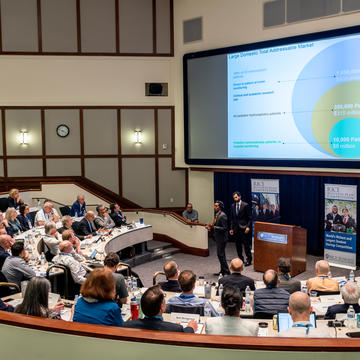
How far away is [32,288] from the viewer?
3482 mm

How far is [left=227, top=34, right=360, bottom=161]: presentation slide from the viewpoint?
895 cm

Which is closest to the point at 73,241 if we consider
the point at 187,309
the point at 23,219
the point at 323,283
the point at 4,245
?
the point at 4,245

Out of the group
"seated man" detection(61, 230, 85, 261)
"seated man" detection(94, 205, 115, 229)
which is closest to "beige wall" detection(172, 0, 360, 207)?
"seated man" detection(94, 205, 115, 229)

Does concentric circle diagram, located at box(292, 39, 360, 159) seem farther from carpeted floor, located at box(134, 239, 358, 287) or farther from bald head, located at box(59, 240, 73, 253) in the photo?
bald head, located at box(59, 240, 73, 253)

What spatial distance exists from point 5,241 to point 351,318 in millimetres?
4247

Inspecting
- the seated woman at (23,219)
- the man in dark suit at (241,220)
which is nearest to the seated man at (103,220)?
the seated woman at (23,219)

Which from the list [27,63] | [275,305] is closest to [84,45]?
[27,63]

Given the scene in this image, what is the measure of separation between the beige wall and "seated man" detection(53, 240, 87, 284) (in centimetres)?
566

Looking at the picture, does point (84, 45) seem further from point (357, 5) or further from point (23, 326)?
point (23, 326)

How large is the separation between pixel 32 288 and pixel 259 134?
7630 mm

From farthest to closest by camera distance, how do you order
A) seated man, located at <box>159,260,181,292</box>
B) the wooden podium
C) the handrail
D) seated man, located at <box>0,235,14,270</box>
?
the wooden podium → seated man, located at <box>0,235,14,270</box> → seated man, located at <box>159,260,181,292</box> → the handrail

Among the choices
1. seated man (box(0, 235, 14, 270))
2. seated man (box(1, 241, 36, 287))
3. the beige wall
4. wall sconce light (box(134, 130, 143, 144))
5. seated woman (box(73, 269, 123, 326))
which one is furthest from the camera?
wall sconce light (box(134, 130, 143, 144))

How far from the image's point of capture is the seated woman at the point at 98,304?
313 cm

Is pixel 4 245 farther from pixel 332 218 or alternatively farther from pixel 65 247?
pixel 332 218
